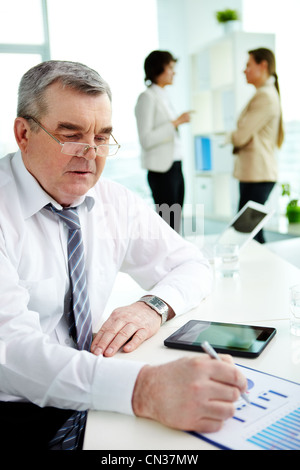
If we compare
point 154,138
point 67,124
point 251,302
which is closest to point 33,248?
point 67,124

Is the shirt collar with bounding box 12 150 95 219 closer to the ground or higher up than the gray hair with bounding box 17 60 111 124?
closer to the ground

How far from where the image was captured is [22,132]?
1187 millimetres

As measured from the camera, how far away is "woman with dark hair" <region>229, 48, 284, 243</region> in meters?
3.41

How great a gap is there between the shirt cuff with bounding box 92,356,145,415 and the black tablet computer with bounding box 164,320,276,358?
0.20 meters

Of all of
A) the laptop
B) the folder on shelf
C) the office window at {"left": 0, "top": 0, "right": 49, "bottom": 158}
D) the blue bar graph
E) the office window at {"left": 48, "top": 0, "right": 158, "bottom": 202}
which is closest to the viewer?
the blue bar graph

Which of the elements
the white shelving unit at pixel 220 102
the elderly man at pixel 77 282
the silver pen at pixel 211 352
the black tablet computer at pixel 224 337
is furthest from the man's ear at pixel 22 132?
the white shelving unit at pixel 220 102

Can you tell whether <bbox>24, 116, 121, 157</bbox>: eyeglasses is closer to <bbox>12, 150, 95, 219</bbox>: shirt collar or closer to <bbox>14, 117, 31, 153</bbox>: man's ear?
<bbox>14, 117, 31, 153</bbox>: man's ear

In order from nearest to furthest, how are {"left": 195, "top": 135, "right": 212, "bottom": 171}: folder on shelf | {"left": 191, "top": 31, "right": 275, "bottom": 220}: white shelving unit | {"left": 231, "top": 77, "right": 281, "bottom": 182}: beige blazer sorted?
{"left": 231, "top": 77, "right": 281, "bottom": 182}: beige blazer, {"left": 191, "top": 31, "right": 275, "bottom": 220}: white shelving unit, {"left": 195, "top": 135, "right": 212, "bottom": 171}: folder on shelf

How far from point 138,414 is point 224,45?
5017mm

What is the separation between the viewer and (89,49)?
515cm

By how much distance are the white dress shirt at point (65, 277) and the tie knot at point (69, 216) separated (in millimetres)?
15

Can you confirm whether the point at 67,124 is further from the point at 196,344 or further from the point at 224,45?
the point at 224,45

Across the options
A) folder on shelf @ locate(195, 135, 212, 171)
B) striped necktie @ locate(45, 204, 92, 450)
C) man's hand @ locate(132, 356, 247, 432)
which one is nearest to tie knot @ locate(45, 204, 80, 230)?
striped necktie @ locate(45, 204, 92, 450)
